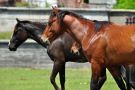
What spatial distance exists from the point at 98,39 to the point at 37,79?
315 inches

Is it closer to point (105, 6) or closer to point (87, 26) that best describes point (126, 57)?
point (87, 26)

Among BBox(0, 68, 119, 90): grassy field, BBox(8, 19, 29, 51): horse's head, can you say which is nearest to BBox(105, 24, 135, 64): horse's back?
BBox(0, 68, 119, 90): grassy field

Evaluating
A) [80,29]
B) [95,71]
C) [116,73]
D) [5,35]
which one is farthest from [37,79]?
[5,35]

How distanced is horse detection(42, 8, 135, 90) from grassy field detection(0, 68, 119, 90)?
4.56 metres

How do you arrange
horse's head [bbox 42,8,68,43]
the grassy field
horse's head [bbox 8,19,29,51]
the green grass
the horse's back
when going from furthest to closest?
the green grass
the grassy field
horse's head [bbox 8,19,29,51]
horse's head [bbox 42,8,68,43]
the horse's back

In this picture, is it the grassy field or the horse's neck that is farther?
the grassy field

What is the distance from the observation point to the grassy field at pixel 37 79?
20.6m

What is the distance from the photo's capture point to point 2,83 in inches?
862

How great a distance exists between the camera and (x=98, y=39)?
611 inches

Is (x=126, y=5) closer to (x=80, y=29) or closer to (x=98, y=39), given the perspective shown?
(x=80, y=29)

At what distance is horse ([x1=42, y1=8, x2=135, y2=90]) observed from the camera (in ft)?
50.5

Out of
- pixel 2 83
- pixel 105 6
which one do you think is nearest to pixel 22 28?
pixel 2 83

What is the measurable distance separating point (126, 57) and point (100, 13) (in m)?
19.5

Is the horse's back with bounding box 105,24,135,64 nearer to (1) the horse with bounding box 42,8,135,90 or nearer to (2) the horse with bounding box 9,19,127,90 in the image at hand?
(1) the horse with bounding box 42,8,135,90
